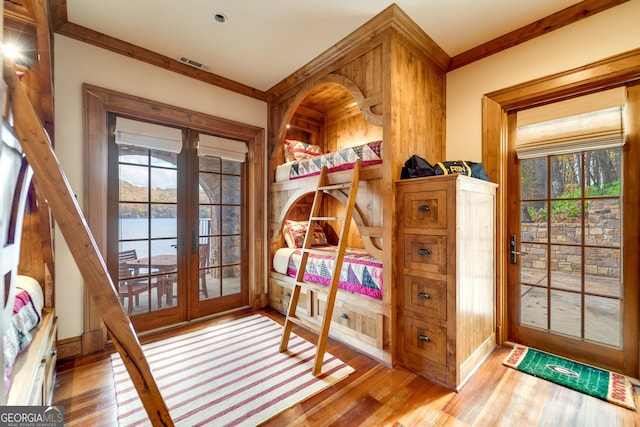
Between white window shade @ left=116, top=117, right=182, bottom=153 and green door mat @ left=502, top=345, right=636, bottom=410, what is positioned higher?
white window shade @ left=116, top=117, right=182, bottom=153

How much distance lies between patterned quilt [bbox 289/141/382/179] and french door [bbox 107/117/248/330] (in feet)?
2.86

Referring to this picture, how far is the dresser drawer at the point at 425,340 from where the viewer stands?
6.37 feet

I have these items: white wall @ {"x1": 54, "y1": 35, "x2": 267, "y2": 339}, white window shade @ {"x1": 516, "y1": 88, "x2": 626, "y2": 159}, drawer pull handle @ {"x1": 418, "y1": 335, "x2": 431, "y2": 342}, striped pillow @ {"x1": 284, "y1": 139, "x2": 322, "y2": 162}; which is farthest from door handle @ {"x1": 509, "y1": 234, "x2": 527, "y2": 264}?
white wall @ {"x1": 54, "y1": 35, "x2": 267, "y2": 339}

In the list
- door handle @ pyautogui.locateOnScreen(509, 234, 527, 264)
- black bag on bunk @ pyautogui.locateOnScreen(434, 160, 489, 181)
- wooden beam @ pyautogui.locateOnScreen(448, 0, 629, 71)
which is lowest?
door handle @ pyautogui.locateOnScreen(509, 234, 527, 264)

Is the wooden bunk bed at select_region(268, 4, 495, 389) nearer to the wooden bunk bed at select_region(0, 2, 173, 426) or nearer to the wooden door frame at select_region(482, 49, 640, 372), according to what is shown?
the wooden door frame at select_region(482, 49, 640, 372)

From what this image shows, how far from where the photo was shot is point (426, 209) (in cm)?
203

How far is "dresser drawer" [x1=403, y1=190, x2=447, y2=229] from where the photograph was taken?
1.95 metres

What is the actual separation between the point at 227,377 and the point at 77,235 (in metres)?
1.52

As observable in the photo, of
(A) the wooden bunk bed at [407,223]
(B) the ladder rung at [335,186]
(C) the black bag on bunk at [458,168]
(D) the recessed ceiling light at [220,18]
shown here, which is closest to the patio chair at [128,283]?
(A) the wooden bunk bed at [407,223]

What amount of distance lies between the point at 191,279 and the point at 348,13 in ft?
10.1

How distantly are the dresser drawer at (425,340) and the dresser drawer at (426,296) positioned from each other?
0.09 meters

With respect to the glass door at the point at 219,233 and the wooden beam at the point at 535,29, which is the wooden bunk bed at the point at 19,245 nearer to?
the glass door at the point at 219,233

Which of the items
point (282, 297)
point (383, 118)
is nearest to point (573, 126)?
point (383, 118)

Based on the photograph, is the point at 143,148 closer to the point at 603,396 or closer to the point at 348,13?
the point at 348,13
